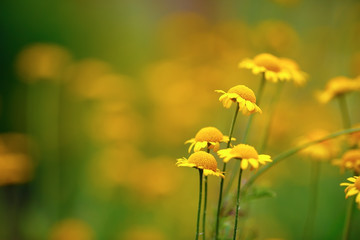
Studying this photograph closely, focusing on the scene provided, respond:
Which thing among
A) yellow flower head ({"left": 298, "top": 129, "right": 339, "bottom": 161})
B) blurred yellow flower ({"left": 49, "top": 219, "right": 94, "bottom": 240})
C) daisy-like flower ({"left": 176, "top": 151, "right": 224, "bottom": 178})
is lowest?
blurred yellow flower ({"left": 49, "top": 219, "right": 94, "bottom": 240})

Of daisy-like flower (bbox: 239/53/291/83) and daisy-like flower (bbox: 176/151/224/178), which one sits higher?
daisy-like flower (bbox: 239/53/291/83)

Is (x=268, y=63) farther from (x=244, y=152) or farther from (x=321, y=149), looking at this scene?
(x=244, y=152)

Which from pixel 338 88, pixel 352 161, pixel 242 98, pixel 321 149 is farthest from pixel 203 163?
pixel 338 88

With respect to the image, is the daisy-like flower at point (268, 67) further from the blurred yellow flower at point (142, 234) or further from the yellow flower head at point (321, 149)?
the blurred yellow flower at point (142, 234)

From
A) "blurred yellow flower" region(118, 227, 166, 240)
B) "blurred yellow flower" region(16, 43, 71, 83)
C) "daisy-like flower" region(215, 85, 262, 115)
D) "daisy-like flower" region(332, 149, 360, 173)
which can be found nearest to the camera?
"daisy-like flower" region(215, 85, 262, 115)

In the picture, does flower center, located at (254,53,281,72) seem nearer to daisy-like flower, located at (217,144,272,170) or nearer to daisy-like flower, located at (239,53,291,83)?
daisy-like flower, located at (239,53,291,83)

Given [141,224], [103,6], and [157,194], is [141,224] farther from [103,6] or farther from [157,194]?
[103,6]

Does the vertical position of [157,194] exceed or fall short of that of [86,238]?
it exceeds it

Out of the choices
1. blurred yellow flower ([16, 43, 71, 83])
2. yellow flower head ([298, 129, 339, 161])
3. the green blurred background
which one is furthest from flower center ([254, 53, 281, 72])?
blurred yellow flower ([16, 43, 71, 83])

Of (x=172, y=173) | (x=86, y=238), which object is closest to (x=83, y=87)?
(x=172, y=173)
